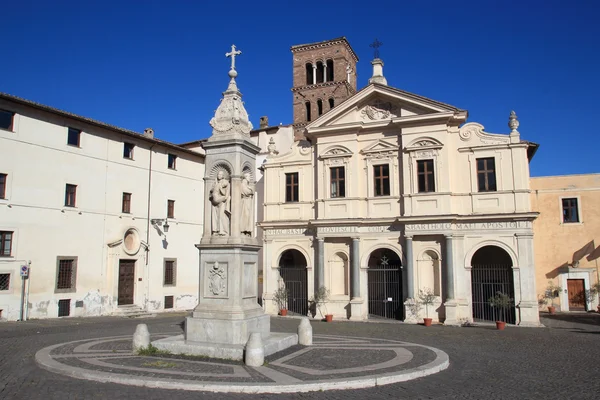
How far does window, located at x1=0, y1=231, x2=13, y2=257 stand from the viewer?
70.8 feet

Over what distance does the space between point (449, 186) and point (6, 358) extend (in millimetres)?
18570

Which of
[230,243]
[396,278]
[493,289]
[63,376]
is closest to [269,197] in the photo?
[396,278]

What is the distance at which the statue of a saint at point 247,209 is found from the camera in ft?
41.1

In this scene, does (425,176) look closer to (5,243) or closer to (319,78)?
(319,78)

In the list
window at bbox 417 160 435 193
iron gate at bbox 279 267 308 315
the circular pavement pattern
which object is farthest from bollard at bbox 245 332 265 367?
iron gate at bbox 279 267 308 315

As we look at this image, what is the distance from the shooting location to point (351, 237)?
24.8 metres

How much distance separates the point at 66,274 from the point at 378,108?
17623mm

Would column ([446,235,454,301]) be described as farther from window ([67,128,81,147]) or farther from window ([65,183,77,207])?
window ([67,128,81,147])

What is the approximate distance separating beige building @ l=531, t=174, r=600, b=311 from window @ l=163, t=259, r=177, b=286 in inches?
850

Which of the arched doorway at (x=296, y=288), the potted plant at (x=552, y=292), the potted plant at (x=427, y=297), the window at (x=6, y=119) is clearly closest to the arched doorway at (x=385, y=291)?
the potted plant at (x=427, y=297)

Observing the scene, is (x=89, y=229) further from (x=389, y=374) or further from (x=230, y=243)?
(x=389, y=374)

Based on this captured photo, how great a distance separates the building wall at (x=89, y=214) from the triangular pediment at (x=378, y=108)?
10.3m

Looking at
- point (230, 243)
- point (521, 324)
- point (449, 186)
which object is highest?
point (449, 186)

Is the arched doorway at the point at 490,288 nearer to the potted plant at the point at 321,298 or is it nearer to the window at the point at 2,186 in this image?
the potted plant at the point at 321,298
